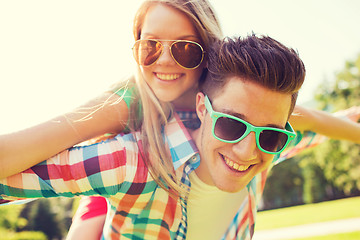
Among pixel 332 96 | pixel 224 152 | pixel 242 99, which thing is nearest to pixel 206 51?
pixel 242 99

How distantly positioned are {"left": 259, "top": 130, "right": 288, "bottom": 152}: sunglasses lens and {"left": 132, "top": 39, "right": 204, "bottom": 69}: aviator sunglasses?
32.5 inches

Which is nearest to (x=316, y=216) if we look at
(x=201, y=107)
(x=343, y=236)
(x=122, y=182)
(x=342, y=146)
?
(x=343, y=236)

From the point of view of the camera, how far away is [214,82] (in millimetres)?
2498

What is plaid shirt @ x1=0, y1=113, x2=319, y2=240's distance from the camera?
2.10 metres

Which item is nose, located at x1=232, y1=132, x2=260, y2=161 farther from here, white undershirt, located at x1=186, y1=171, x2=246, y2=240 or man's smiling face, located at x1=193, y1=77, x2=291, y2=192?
white undershirt, located at x1=186, y1=171, x2=246, y2=240

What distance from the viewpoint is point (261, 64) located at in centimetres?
227

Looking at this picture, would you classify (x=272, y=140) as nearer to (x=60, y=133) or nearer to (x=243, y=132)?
(x=243, y=132)

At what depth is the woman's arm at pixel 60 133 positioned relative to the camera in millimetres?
2039

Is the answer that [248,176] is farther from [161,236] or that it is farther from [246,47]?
[246,47]

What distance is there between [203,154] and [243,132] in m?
0.41

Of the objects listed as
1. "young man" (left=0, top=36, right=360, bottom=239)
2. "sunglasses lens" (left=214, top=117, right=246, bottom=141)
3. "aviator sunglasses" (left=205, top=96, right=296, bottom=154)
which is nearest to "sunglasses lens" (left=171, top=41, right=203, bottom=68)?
"young man" (left=0, top=36, right=360, bottom=239)

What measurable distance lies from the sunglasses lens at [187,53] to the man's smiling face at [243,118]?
1.28 ft

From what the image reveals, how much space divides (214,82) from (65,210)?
26.4 metres

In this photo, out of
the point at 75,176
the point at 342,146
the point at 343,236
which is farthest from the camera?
the point at 342,146
